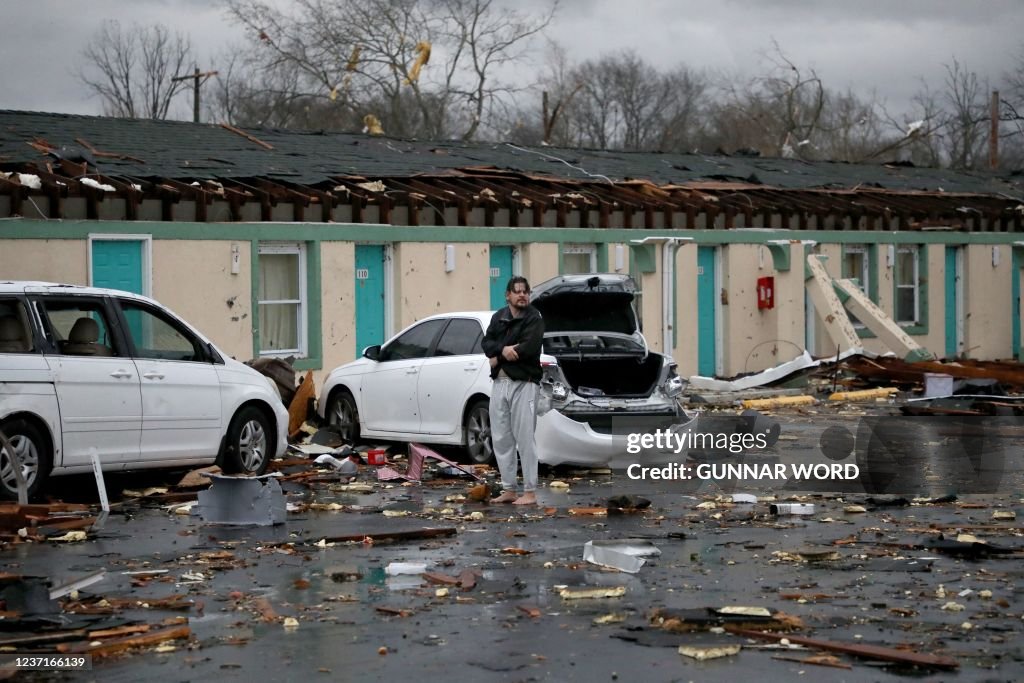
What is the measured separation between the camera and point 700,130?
272 ft

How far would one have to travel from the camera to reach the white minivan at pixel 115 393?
12.1 m

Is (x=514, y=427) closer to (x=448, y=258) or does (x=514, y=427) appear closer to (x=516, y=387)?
(x=516, y=387)

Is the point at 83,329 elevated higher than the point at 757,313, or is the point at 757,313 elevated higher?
the point at 757,313

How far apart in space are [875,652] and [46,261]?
44.5ft

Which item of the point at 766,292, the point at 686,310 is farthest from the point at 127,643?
the point at 766,292

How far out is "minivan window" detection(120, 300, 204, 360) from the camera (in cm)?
1368

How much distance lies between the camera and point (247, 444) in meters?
14.5

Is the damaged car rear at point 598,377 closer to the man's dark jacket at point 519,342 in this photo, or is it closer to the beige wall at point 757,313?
the man's dark jacket at point 519,342

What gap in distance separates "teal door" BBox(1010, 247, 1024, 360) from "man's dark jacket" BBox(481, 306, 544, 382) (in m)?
24.1

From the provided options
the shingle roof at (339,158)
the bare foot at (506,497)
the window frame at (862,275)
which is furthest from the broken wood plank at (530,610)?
the window frame at (862,275)

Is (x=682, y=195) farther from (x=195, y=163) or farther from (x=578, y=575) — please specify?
(x=578, y=575)

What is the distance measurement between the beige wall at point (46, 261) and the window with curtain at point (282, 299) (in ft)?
10.2

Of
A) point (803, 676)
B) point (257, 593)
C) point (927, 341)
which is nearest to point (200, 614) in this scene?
point (257, 593)

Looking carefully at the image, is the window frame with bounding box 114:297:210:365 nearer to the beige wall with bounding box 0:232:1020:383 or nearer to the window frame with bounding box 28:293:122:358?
the window frame with bounding box 28:293:122:358
